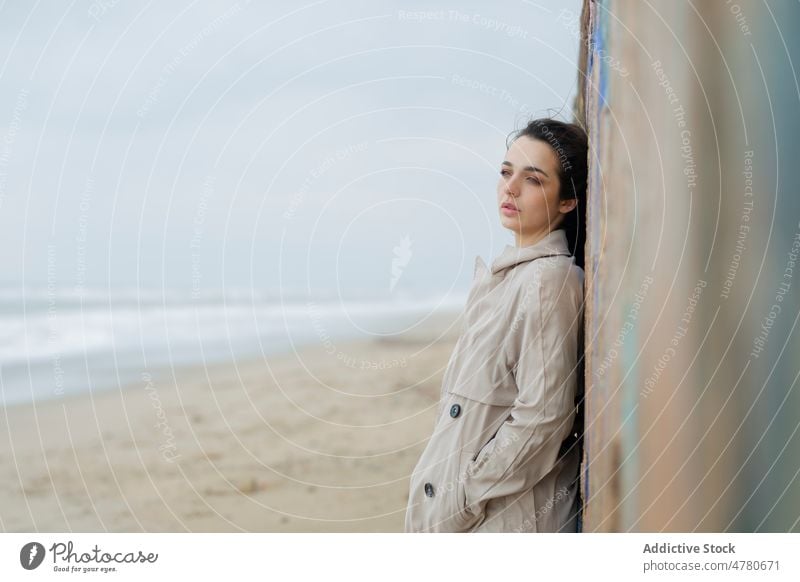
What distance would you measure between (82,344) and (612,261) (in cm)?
427

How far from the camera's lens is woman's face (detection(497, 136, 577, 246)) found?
146 centimetres

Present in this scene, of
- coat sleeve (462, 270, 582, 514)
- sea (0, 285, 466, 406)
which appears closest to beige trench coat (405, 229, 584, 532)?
coat sleeve (462, 270, 582, 514)

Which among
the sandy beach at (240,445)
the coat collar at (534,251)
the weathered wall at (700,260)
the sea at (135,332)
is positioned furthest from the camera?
the sea at (135,332)

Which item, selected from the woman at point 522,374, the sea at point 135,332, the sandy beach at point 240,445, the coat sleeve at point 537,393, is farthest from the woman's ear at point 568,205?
the sea at point 135,332

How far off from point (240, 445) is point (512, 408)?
3.02 m

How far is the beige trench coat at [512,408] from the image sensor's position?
137 centimetres

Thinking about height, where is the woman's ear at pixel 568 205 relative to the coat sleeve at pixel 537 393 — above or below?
above

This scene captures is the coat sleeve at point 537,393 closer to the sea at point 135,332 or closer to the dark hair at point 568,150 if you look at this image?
the dark hair at point 568,150

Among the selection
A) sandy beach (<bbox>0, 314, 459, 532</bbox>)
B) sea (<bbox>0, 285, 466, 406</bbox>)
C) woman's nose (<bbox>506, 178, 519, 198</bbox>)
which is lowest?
sandy beach (<bbox>0, 314, 459, 532</bbox>)

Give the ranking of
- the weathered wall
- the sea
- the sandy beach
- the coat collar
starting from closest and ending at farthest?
the weathered wall < the coat collar < the sandy beach < the sea

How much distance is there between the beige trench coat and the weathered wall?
0.10 m

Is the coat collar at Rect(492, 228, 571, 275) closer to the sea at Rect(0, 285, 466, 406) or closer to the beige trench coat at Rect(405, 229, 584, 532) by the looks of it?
the beige trench coat at Rect(405, 229, 584, 532)
